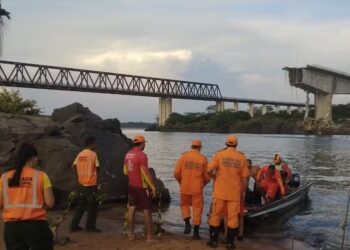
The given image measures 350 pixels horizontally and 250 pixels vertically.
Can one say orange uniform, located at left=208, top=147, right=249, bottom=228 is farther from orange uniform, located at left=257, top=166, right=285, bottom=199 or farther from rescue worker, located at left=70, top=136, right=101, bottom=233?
orange uniform, located at left=257, top=166, right=285, bottom=199

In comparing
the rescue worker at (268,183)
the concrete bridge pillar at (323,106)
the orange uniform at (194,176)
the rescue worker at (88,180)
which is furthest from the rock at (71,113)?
the concrete bridge pillar at (323,106)

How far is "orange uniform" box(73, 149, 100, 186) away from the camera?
11055 mm

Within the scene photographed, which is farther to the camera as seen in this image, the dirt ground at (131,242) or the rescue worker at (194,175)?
the rescue worker at (194,175)

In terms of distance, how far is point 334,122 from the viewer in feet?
473

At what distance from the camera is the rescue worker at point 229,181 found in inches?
388

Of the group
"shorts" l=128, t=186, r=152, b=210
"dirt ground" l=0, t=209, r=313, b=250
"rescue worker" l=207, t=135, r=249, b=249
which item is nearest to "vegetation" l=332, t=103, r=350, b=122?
"dirt ground" l=0, t=209, r=313, b=250

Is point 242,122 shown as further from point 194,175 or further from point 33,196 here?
point 33,196

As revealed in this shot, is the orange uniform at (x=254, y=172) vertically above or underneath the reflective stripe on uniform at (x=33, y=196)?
underneath

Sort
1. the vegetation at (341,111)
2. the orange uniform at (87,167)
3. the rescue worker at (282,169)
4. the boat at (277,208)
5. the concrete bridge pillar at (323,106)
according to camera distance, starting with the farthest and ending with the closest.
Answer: the vegetation at (341,111) < the concrete bridge pillar at (323,106) < the rescue worker at (282,169) < the boat at (277,208) < the orange uniform at (87,167)

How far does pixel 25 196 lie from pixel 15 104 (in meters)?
24.2

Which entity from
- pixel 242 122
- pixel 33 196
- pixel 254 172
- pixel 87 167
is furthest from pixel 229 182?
pixel 242 122

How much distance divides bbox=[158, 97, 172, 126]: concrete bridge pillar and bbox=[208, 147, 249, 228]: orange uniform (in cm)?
14184

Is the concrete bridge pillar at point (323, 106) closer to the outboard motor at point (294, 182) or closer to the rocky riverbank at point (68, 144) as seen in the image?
the outboard motor at point (294, 182)

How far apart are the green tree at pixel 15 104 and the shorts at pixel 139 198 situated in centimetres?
1939
